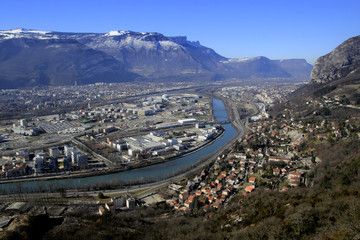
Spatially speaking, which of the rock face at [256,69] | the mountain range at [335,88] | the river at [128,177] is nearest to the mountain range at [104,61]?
the rock face at [256,69]

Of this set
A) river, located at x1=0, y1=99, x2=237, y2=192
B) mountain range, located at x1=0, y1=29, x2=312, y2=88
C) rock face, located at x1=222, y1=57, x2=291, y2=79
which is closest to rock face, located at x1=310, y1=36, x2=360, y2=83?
river, located at x1=0, y1=99, x2=237, y2=192

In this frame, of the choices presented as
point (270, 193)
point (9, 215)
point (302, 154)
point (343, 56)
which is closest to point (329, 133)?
point (302, 154)

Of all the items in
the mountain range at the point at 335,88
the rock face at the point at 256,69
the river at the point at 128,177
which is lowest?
the river at the point at 128,177

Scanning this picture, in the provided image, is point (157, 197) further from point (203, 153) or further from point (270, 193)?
point (203, 153)

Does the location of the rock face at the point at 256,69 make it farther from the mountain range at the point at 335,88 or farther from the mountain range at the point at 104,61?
the mountain range at the point at 335,88

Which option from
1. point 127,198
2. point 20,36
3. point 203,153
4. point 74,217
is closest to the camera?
point 74,217

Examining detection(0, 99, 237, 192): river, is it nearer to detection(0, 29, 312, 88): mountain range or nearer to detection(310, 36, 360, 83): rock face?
detection(310, 36, 360, 83): rock face
